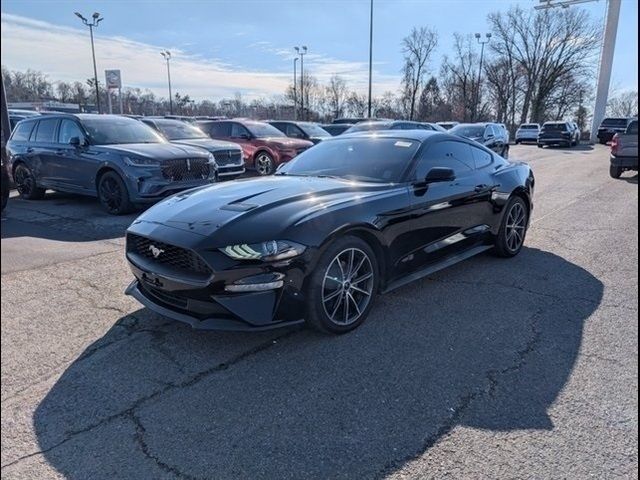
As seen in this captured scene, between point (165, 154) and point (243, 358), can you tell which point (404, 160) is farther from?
point (165, 154)

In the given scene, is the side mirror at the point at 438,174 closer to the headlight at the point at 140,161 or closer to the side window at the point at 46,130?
the headlight at the point at 140,161

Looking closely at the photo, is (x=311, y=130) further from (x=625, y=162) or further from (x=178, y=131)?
(x=625, y=162)

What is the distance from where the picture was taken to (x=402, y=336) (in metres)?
3.62

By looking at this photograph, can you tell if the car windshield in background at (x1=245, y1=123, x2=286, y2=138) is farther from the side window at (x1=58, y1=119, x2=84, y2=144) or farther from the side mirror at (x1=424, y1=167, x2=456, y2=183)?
the side mirror at (x1=424, y1=167, x2=456, y2=183)

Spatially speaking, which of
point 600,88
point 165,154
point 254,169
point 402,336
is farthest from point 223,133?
point 600,88

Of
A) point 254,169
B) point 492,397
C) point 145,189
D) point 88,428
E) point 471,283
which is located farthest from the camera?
point 254,169

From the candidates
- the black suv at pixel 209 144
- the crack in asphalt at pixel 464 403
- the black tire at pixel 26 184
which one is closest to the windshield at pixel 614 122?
the black suv at pixel 209 144

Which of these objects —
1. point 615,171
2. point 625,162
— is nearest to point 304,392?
point 625,162

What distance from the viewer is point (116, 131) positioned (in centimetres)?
900

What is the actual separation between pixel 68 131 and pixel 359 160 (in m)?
6.73

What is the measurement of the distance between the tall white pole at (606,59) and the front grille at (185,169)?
37.3 metres

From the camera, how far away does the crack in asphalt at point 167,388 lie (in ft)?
7.70

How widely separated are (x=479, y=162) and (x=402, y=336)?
2710 mm

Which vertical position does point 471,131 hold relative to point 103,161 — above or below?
above
